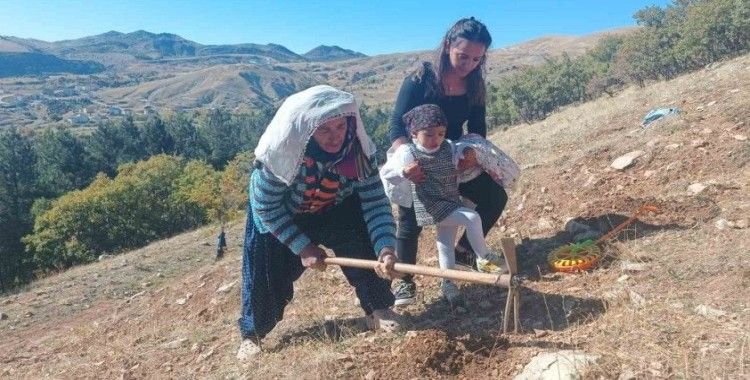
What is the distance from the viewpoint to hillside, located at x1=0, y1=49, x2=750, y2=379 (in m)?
2.63

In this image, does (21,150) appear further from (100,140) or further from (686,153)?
(686,153)

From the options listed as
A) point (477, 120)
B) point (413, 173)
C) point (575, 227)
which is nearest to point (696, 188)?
point (575, 227)

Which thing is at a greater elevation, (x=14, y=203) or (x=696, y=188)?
(x=696, y=188)

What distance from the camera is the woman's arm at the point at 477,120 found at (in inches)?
157

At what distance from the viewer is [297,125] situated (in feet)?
9.77

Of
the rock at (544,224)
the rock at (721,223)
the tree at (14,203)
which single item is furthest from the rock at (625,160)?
the tree at (14,203)

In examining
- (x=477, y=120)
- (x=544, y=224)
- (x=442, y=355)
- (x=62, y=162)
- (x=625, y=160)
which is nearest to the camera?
(x=442, y=355)

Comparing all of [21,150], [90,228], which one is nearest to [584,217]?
[90,228]

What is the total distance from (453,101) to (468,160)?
1.51 feet

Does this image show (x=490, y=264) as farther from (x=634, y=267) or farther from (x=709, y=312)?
(x=709, y=312)

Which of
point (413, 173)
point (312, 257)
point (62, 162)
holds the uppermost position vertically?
point (413, 173)

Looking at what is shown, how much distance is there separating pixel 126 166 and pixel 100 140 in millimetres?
19269

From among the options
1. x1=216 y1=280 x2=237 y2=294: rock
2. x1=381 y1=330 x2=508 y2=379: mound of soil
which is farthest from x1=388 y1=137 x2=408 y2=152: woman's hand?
x1=216 y1=280 x2=237 y2=294: rock

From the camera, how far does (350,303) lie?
14.2 ft
